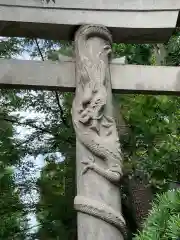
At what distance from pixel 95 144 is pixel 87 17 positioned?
104 cm

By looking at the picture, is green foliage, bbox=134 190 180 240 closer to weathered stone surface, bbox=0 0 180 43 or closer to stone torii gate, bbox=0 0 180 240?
stone torii gate, bbox=0 0 180 240

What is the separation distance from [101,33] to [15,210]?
278 centimetres

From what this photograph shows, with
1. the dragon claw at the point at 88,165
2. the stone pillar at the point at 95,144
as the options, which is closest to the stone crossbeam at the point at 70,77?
the stone pillar at the point at 95,144

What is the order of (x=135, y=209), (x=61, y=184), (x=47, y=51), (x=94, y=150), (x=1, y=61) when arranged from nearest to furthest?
(x=94, y=150), (x=1, y=61), (x=135, y=209), (x=61, y=184), (x=47, y=51)

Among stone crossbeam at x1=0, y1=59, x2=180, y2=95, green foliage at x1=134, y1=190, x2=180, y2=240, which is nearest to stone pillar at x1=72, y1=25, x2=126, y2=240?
stone crossbeam at x1=0, y1=59, x2=180, y2=95

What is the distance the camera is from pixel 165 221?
1.49 metres

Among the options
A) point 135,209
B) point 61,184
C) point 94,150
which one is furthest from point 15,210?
point 94,150

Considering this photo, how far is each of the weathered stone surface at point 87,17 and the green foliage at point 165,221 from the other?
2434 millimetres

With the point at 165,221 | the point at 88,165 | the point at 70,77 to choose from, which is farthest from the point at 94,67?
the point at 165,221

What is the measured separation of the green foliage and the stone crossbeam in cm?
221

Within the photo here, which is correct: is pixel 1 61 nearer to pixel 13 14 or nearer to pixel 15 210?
pixel 13 14

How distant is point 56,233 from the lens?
525 centimetres

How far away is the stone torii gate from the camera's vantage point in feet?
10.9

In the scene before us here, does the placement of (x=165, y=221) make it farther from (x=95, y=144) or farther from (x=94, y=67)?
(x=94, y=67)
